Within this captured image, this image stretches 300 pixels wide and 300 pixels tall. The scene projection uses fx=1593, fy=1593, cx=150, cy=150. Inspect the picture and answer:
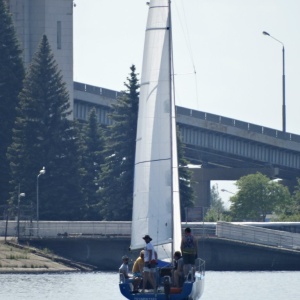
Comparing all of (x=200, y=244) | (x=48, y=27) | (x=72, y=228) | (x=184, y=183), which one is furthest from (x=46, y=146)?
(x=48, y=27)

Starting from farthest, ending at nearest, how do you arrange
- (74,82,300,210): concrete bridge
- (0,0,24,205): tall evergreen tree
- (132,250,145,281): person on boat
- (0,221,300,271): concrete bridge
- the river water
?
(74,82,300,210): concrete bridge
(0,0,24,205): tall evergreen tree
(0,221,300,271): concrete bridge
the river water
(132,250,145,281): person on boat

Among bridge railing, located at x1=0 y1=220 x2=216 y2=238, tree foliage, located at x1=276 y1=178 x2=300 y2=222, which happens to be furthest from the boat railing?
tree foliage, located at x1=276 y1=178 x2=300 y2=222

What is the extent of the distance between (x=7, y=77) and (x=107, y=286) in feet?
148

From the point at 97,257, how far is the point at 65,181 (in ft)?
55.9

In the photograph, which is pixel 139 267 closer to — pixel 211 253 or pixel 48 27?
pixel 211 253

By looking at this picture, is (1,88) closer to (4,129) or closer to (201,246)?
(4,129)

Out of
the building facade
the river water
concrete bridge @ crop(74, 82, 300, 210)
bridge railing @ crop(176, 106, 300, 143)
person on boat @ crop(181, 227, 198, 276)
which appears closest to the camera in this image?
person on boat @ crop(181, 227, 198, 276)

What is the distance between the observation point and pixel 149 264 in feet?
149

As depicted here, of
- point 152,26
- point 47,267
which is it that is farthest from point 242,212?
point 152,26

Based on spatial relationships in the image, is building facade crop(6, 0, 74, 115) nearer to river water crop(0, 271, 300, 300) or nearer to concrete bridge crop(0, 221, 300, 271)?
concrete bridge crop(0, 221, 300, 271)

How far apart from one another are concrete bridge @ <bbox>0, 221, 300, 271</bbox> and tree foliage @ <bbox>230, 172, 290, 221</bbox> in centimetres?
3484

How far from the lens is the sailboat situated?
4725 centimetres

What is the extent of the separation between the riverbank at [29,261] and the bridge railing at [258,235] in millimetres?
8465

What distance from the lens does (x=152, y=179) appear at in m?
47.7
